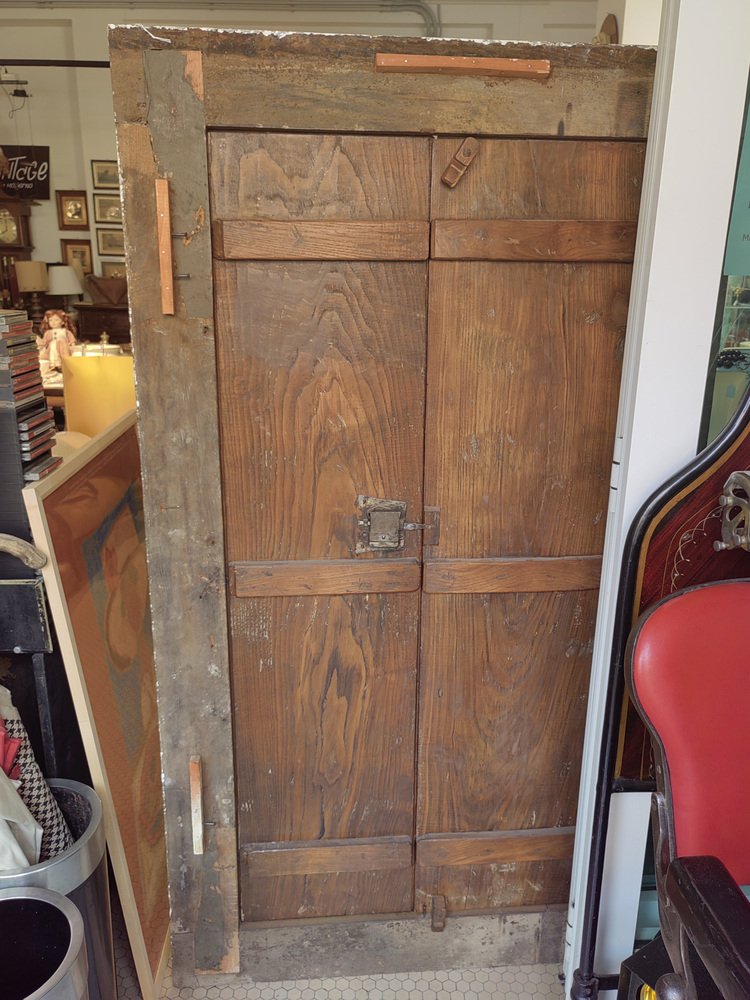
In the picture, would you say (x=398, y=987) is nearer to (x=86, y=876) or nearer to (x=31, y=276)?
(x=86, y=876)

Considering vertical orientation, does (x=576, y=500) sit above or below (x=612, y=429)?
below

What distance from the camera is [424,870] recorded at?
6.08 feet

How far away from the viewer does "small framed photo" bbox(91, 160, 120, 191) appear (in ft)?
20.7

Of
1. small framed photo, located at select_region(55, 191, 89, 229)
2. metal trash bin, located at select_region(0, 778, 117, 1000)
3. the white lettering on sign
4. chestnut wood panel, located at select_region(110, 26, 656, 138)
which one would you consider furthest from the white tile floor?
the white lettering on sign

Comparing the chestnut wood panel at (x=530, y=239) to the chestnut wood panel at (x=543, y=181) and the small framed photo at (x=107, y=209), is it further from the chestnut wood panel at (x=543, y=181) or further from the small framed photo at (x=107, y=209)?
the small framed photo at (x=107, y=209)

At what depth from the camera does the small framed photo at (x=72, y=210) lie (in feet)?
21.2

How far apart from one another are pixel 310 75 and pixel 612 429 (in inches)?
→ 36.1

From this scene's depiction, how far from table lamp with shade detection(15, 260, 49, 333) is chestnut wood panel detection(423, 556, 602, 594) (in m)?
5.80

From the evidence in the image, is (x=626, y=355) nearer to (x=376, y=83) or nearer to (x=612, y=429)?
(x=612, y=429)

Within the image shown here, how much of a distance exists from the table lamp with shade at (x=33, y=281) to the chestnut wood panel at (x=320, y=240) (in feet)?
18.5

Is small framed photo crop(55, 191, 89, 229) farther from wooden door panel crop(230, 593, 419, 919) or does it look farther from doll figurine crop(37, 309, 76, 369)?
wooden door panel crop(230, 593, 419, 919)

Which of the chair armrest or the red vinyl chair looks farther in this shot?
the red vinyl chair

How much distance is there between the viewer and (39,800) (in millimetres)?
1546

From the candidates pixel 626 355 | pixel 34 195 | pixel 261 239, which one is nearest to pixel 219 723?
pixel 261 239
